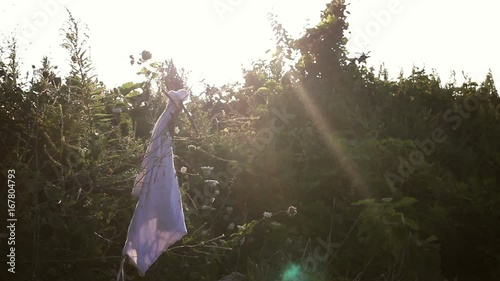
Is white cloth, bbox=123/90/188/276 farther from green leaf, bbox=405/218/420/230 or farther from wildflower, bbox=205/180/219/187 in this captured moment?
green leaf, bbox=405/218/420/230

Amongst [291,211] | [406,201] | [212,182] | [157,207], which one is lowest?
[406,201]

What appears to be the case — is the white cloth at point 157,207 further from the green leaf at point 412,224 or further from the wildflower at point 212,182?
the green leaf at point 412,224

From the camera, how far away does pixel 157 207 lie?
4.16 metres

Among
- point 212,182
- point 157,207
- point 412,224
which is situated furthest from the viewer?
point 212,182

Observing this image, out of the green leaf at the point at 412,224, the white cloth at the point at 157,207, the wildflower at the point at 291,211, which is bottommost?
the green leaf at the point at 412,224

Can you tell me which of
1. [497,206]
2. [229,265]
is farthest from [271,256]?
[497,206]

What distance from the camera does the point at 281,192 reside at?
643 centimetres

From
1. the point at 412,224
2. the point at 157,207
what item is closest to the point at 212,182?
the point at 157,207

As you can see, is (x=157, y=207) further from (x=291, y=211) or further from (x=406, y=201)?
(x=406, y=201)

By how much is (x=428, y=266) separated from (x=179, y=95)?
3.03m

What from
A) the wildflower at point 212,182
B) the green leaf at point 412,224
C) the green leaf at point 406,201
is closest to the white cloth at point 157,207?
the wildflower at point 212,182

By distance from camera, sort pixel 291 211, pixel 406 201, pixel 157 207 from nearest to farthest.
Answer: pixel 157 207 < pixel 291 211 < pixel 406 201

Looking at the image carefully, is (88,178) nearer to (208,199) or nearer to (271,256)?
(208,199)

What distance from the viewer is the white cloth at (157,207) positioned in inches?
161
